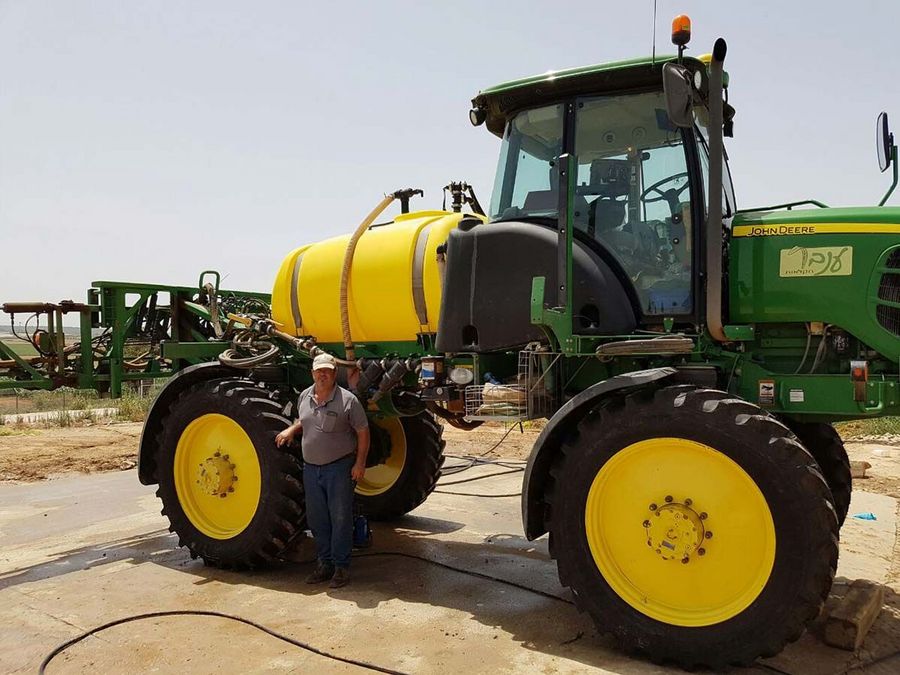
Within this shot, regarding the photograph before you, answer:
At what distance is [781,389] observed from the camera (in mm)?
4324

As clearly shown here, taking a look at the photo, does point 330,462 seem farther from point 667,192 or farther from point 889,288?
point 889,288

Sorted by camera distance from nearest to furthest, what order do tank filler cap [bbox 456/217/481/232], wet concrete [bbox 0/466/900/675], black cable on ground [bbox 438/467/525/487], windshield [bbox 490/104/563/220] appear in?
wet concrete [bbox 0/466/900/675] < windshield [bbox 490/104/563/220] < tank filler cap [bbox 456/217/481/232] < black cable on ground [bbox 438/467/525/487]

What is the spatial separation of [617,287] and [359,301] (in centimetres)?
223

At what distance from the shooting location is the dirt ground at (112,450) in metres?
9.97

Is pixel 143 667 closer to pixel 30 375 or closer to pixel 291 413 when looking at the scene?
pixel 291 413

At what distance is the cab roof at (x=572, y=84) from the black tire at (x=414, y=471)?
319cm

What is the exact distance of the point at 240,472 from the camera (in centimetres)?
599

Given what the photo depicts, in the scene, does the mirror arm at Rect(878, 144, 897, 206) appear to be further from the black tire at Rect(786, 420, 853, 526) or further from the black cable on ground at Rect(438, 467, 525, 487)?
the black cable on ground at Rect(438, 467, 525, 487)

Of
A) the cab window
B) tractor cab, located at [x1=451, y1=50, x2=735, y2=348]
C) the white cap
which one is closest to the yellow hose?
the white cap

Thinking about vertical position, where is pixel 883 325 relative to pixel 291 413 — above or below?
above

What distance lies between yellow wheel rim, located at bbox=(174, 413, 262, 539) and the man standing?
0.55m

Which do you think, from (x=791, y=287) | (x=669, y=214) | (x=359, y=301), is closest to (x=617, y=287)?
(x=669, y=214)

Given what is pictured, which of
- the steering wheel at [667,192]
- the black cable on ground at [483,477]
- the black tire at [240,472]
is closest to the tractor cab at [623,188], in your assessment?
the steering wheel at [667,192]

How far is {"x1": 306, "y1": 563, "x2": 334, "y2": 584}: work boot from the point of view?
5.50 metres
